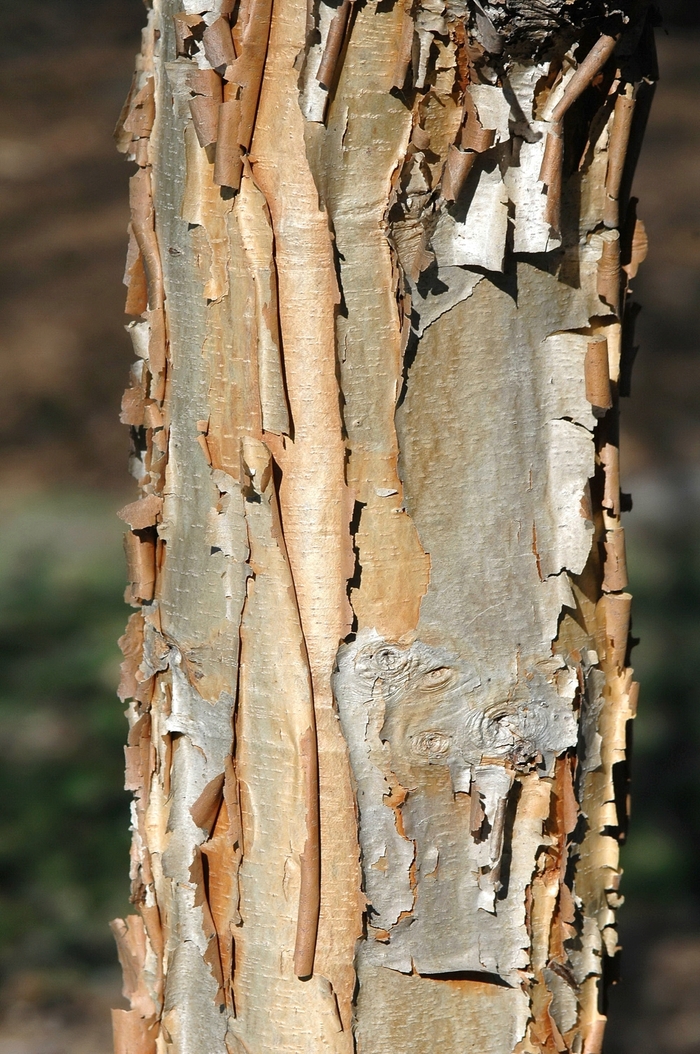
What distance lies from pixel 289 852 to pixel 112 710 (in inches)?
112

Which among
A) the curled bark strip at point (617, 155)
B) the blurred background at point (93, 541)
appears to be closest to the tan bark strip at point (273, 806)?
the curled bark strip at point (617, 155)

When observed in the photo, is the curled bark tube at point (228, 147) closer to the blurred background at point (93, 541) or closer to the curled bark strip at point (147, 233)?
the curled bark strip at point (147, 233)

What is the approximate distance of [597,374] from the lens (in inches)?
33.3

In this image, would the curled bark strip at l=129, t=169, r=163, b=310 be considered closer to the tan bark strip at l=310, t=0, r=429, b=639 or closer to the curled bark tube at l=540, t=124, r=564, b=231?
the tan bark strip at l=310, t=0, r=429, b=639

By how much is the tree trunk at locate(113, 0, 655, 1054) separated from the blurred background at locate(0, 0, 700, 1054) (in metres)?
0.35

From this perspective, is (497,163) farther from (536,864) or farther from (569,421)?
(536,864)

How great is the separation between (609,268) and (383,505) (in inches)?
10.2

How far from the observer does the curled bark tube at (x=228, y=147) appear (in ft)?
2.56

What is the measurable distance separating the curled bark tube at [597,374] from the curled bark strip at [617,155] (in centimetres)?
10

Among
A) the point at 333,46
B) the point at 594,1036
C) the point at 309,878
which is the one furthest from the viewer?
the point at 594,1036

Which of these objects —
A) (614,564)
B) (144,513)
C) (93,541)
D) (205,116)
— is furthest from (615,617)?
(93,541)

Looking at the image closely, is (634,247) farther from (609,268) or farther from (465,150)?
(465,150)

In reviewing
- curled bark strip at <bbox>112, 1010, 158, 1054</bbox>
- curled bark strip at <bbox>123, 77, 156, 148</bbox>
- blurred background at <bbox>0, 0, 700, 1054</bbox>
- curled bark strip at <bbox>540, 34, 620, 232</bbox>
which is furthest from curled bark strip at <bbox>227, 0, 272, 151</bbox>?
curled bark strip at <bbox>112, 1010, 158, 1054</bbox>

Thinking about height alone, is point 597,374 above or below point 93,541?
below
